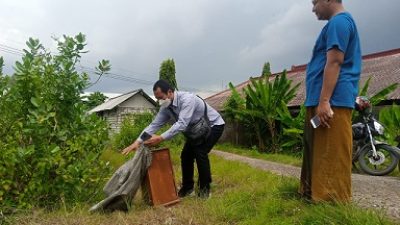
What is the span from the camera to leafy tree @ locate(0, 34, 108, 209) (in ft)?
13.7

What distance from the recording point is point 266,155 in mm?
11531

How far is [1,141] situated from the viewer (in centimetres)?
427

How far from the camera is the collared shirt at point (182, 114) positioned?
14.8 feet

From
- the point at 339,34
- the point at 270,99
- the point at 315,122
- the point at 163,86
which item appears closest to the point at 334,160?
the point at 315,122

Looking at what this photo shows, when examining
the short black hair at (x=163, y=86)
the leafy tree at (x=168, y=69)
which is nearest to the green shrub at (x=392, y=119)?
the short black hair at (x=163, y=86)

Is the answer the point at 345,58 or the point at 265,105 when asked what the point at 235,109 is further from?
the point at 345,58

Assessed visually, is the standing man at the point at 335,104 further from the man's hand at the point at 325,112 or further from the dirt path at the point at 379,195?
the dirt path at the point at 379,195

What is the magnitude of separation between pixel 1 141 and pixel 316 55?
318 centimetres

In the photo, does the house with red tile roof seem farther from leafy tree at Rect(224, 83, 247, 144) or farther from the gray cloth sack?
the gray cloth sack

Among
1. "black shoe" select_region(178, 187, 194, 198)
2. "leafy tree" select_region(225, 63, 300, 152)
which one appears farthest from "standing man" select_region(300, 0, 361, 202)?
"leafy tree" select_region(225, 63, 300, 152)

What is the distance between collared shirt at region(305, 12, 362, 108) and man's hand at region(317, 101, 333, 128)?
0.28 ft

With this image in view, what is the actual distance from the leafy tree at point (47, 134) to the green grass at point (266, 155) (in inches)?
214

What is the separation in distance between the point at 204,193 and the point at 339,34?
8.12 feet

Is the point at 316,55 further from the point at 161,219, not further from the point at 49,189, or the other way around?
the point at 49,189
